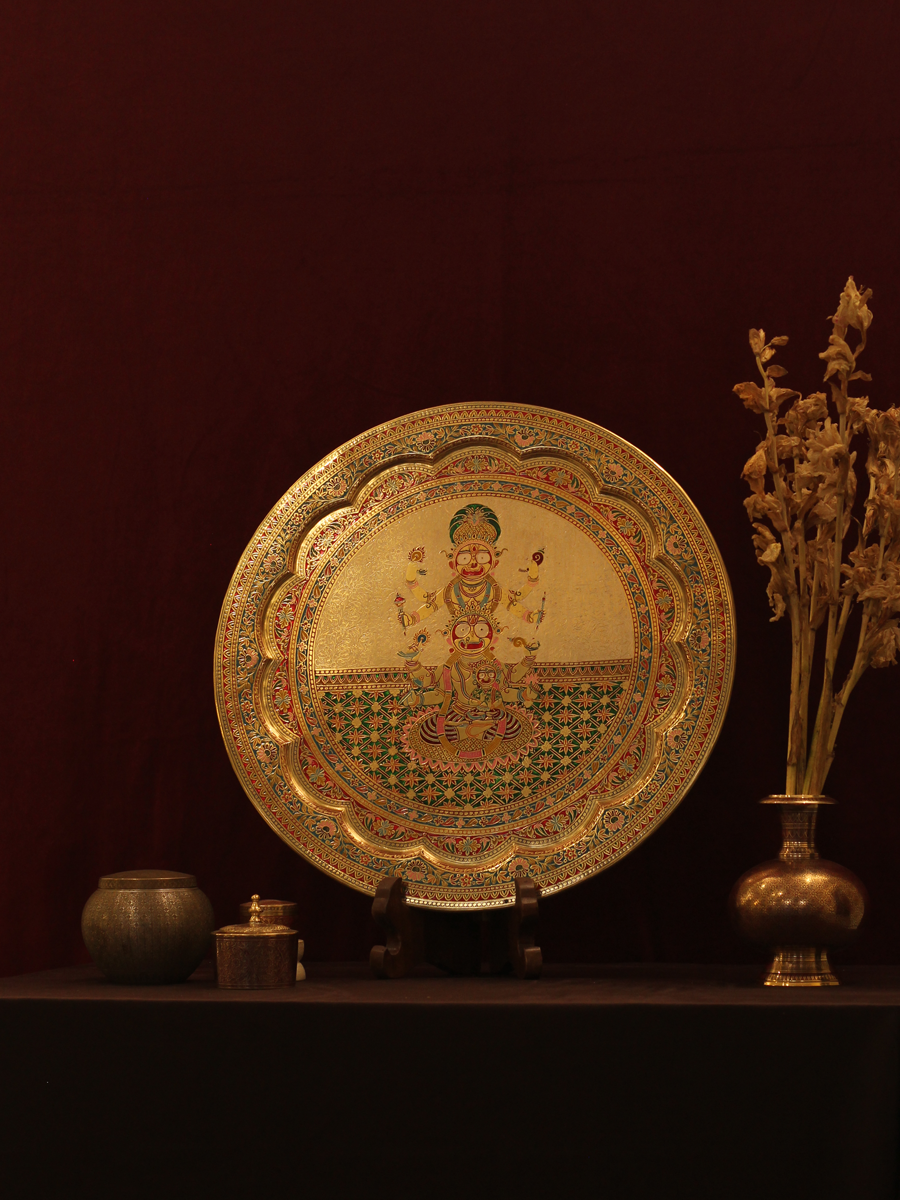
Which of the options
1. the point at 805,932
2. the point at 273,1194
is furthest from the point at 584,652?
the point at 273,1194

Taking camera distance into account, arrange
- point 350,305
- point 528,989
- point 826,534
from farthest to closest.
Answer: point 350,305
point 826,534
point 528,989

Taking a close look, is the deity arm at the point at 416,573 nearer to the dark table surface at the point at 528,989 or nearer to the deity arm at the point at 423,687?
the deity arm at the point at 423,687

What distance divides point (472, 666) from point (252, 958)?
18.9 inches

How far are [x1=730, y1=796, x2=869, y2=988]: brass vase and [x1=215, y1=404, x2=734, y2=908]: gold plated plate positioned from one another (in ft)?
0.48

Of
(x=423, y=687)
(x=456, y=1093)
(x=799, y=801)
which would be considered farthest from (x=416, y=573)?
(x=456, y=1093)

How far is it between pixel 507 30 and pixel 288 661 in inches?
42.1

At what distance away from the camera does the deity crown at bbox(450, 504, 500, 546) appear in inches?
70.4

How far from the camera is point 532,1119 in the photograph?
1340 mm

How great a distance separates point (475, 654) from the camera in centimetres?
175

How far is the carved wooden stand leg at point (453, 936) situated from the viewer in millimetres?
1573

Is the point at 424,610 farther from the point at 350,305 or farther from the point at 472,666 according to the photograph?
the point at 350,305

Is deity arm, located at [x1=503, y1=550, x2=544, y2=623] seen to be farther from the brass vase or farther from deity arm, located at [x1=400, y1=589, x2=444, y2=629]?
the brass vase

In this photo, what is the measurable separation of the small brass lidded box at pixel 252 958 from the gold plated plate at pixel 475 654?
0.17m

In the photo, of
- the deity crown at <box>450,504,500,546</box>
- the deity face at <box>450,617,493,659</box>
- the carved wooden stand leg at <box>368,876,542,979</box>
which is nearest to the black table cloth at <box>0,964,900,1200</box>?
the carved wooden stand leg at <box>368,876,542,979</box>
